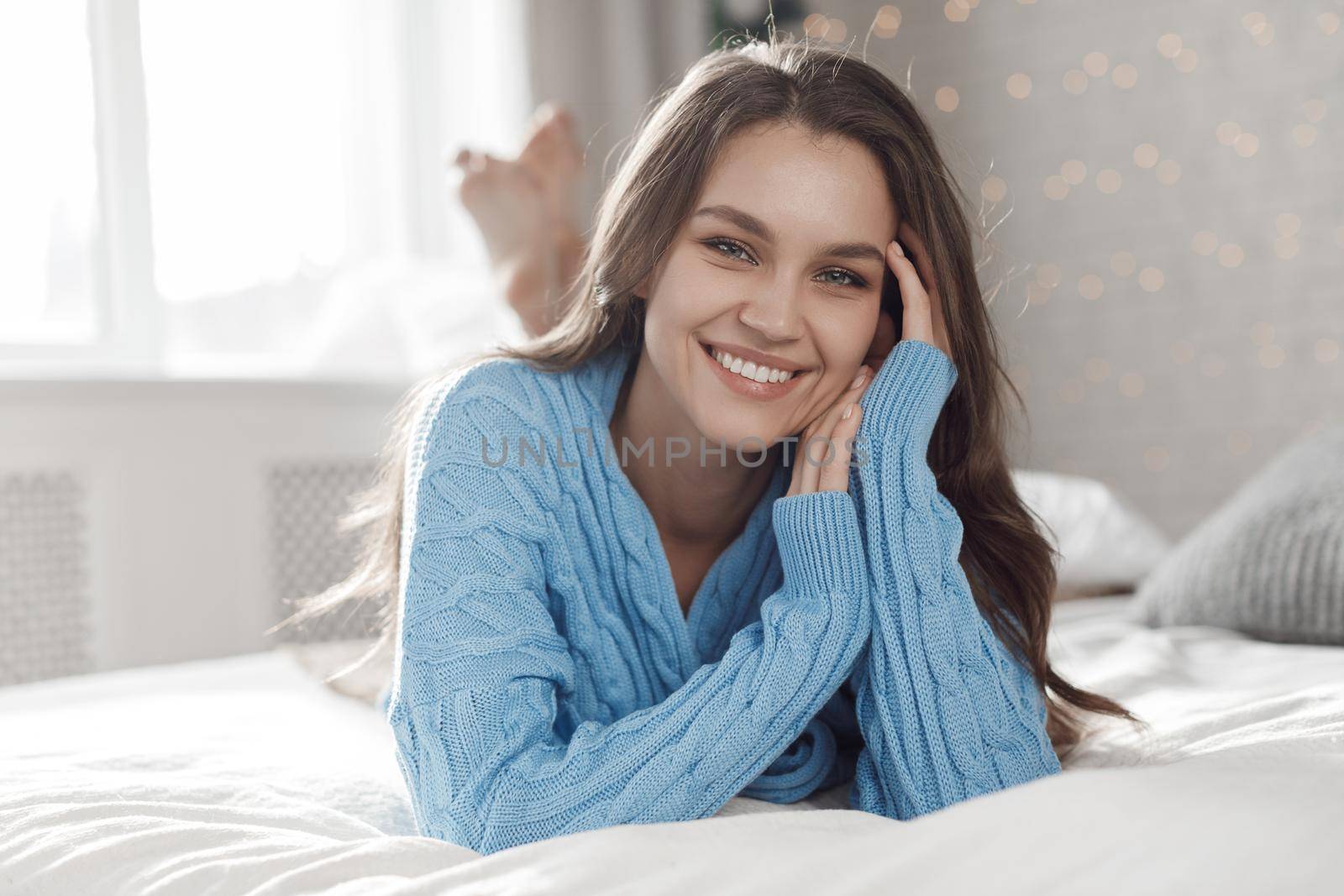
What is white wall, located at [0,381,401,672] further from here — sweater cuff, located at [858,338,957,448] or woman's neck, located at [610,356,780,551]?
sweater cuff, located at [858,338,957,448]

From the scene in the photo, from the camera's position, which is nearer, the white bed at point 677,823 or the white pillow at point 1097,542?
the white bed at point 677,823

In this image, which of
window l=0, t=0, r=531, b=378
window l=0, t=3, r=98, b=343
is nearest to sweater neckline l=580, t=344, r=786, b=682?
window l=0, t=0, r=531, b=378

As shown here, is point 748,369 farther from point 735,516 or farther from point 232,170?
point 232,170

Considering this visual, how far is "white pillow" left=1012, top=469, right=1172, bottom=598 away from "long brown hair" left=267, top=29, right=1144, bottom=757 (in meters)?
0.89

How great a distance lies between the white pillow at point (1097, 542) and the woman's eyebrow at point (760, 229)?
44.3 inches

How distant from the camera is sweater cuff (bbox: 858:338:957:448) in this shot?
117 centimetres

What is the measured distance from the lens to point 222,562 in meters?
2.31

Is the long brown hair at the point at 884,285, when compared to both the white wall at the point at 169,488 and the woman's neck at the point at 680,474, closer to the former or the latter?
the woman's neck at the point at 680,474

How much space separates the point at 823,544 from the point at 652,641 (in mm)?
209

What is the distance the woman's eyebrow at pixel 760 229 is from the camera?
111 centimetres

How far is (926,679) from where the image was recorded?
42.1 inches

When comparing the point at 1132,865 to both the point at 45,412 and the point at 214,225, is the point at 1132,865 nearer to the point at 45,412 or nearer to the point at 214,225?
the point at 45,412

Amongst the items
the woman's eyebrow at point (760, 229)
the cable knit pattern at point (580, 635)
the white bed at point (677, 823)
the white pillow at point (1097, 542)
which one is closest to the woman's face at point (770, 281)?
the woman's eyebrow at point (760, 229)

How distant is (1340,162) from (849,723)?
2171 mm
